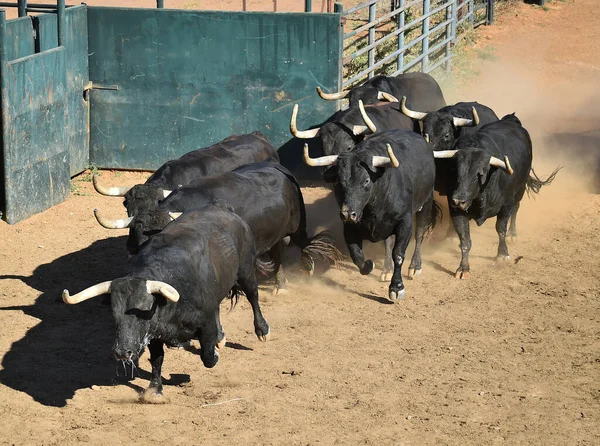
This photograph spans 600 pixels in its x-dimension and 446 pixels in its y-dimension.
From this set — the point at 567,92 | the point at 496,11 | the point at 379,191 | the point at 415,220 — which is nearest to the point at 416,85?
the point at 415,220

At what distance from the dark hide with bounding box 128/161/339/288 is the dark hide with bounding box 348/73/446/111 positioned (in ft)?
11.4

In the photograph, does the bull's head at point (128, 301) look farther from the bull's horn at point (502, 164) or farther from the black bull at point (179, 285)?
A: the bull's horn at point (502, 164)

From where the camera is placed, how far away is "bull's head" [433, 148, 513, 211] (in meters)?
10.6

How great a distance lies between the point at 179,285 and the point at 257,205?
2211 mm

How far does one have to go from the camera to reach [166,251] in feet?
24.3

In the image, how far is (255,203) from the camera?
9344 millimetres

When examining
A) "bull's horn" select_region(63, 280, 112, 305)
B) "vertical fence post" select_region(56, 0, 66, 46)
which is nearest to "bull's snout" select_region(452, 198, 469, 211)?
"bull's horn" select_region(63, 280, 112, 305)

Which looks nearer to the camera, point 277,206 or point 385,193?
point 277,206

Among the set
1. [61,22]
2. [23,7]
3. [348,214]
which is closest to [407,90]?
[348,214]

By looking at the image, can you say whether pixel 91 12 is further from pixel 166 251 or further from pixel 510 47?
pixel 510 47

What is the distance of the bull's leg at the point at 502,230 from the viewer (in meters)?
11.2

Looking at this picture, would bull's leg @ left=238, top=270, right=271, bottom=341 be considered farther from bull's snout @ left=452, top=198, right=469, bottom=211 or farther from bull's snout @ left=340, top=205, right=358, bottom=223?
bull's snout @ left=452, top=198, right=469, bottom=211

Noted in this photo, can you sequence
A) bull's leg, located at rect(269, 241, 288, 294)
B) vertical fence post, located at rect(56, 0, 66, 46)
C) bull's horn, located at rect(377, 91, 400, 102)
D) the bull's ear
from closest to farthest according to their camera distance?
the bull's ear, bull's leg, located at rect(269, 241, 288, 294), bull's horn, located at rect(377, 91, 400, 102), vertical fence post, located at rect(56, 0, 66, 46)

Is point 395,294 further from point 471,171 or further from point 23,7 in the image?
point 23,7
